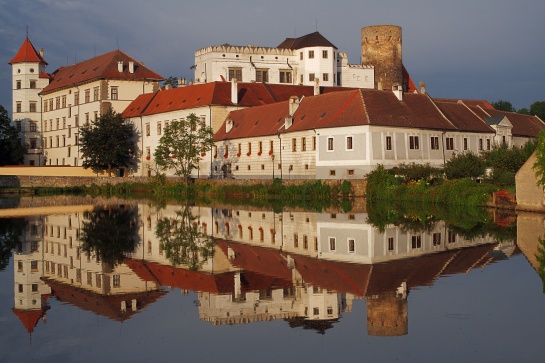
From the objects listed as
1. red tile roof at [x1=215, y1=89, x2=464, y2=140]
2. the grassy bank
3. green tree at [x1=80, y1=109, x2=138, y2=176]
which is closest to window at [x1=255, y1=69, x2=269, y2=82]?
green tree at [x1=80, y1=109, x2=138, y2=176]

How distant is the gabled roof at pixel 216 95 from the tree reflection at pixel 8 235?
3107 cm

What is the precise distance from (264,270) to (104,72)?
198 feet

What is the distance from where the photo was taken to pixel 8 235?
79.9 feet

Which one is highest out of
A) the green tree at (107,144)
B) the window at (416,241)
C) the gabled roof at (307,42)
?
the gabled roof at (307,42)

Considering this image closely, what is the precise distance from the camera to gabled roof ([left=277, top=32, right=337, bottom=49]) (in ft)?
239

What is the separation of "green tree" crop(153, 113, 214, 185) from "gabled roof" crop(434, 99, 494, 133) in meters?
16.1

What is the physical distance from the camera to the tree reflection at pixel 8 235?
1912 cm

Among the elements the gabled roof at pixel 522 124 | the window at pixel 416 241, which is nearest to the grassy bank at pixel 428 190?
the window at pixel 416 241

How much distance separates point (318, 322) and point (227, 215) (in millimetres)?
21273

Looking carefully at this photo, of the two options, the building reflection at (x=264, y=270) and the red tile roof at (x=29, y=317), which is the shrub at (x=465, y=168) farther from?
the red tile roof at (x=29, y=317)

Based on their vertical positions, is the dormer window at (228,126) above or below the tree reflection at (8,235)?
above

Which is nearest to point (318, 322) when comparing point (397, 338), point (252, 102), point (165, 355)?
point (397, 338)

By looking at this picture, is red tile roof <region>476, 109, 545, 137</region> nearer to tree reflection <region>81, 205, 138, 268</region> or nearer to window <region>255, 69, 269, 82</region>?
window <region>255, 69, 269, 82</region>

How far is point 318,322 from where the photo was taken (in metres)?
11.3
